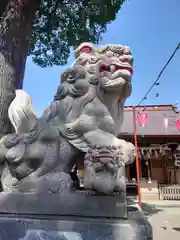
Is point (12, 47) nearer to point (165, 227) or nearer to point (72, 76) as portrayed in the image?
point (72, 76)

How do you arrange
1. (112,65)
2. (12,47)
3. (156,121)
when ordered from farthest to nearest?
(156,121) < (12,47) < (112,65)

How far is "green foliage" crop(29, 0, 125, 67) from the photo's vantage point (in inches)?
172

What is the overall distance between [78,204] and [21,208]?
14.9 inches

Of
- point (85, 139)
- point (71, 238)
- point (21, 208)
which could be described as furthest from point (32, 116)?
point (71, 238)

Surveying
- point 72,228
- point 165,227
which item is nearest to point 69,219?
point 72,228

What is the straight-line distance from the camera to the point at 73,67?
1751mm

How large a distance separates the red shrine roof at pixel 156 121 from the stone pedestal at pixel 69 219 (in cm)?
875

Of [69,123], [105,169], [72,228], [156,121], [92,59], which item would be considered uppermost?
[156,121]

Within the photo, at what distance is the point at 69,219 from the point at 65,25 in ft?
13.9

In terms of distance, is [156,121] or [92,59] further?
[156,121]

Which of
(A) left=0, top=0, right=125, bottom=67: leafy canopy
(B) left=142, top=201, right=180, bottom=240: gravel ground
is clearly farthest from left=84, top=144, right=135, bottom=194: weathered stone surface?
(A) left=0, top=0, right=125, bottom=67: leafy canopy

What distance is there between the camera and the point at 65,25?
4590 millimetres

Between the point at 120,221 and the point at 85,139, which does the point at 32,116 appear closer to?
the point at 85,139

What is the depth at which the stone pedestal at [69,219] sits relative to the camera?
1.22 metres
